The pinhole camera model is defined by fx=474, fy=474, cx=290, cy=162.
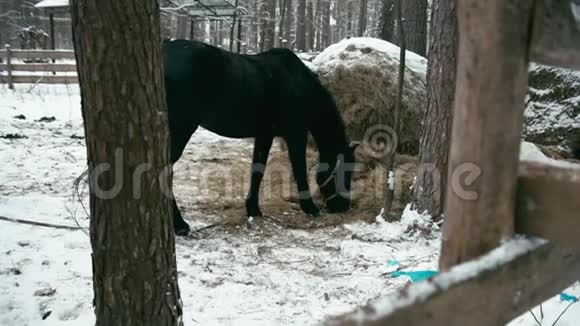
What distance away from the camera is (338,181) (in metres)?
5.23

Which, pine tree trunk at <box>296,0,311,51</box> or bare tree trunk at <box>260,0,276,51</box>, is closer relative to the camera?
bare tree trunk at <box>260,0,276,51</box>

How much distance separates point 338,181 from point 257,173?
0.92 m

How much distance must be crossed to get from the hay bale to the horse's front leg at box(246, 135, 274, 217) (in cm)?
173

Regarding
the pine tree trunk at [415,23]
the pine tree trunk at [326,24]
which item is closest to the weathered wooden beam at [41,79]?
the pine tree trunk at [415,23]

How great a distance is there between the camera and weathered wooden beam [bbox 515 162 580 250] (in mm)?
1063

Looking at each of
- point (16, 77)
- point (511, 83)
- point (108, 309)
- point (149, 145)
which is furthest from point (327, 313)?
point (16, 77)

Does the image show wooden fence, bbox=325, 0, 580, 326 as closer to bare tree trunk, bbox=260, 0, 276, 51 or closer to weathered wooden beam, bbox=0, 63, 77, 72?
weathered wooden beam, bbox=0, 63, 77, 72

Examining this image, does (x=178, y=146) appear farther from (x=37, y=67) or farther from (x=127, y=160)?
(x=37, y=67)

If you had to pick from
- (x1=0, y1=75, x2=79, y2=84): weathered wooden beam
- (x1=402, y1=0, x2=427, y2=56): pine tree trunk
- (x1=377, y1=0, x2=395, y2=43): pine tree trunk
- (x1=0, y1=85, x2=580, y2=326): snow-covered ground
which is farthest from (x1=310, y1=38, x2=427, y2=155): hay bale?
(x1=0, y1=75, x2=79, y2=84): weathered wooden beam

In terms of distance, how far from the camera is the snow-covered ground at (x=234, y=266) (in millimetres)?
2738

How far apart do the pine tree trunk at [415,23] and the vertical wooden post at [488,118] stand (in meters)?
8.60

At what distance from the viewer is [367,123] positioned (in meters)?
6.33

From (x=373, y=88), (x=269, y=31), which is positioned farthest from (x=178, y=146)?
(x=269, y=31)

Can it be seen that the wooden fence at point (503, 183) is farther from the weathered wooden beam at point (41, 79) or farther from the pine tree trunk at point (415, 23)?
the weathered wooden beam at point (41, 79)
